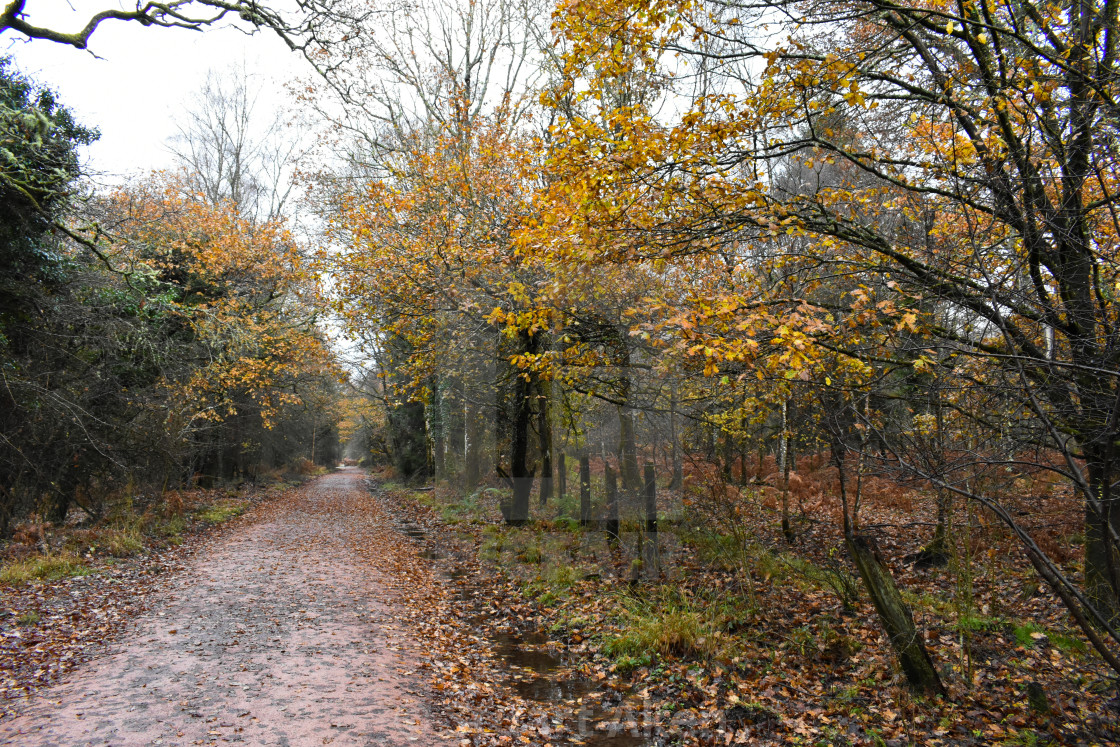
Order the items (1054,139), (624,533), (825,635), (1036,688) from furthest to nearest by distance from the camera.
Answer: (624,533) < (825,635) < (1036,688) < (1054,139)

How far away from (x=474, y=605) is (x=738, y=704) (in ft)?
15.8

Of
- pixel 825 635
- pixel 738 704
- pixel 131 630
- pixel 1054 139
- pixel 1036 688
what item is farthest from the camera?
pixel 131 630

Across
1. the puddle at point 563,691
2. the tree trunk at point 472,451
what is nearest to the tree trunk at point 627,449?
the puddle at point 563,691

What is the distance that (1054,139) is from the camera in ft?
14.2

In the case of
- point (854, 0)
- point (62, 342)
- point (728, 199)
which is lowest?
point (62, 342)

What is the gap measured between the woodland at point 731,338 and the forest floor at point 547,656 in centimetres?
7

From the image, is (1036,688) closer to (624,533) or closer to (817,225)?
(817,225)

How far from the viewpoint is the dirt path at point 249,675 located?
472 centimetres

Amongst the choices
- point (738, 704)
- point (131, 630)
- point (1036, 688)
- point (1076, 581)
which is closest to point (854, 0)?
point (1036, 688)

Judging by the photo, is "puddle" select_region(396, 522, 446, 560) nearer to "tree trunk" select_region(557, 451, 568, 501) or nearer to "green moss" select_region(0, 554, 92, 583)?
"tree trunk" select_region(557, 451, 568, 501)

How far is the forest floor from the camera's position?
4.88m

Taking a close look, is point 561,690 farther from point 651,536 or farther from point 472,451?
point 472,451

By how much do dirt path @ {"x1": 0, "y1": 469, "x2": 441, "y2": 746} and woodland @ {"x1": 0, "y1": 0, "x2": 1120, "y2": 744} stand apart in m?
1.02

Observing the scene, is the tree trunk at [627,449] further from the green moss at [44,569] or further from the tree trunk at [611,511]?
the green moss at [44,569]
